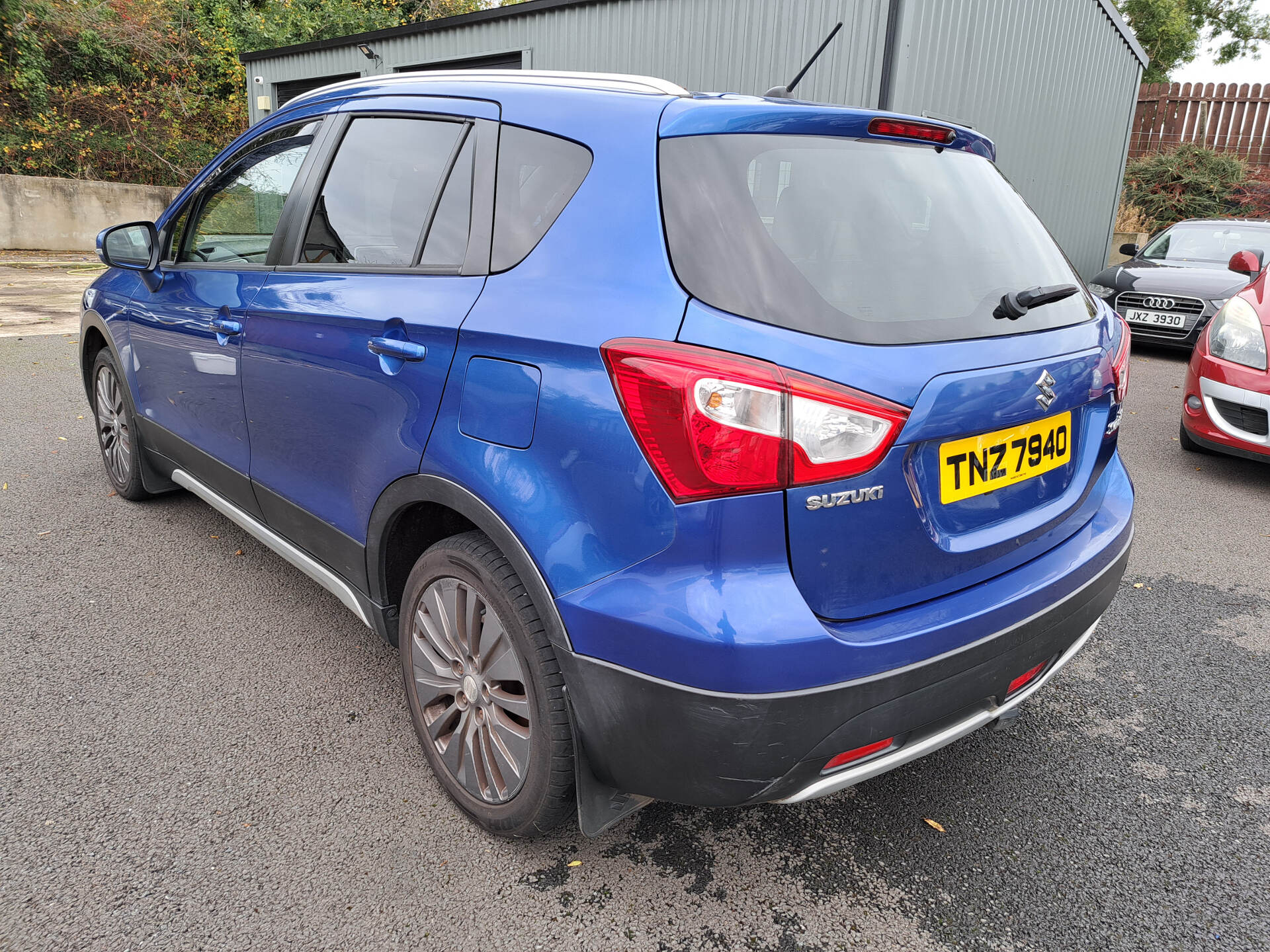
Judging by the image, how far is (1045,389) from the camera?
1.83 metres

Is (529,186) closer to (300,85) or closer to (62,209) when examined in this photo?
(300,85)

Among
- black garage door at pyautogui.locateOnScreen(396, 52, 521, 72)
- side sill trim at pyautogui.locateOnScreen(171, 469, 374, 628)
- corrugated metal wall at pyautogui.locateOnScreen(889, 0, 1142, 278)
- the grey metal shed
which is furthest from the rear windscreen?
black garage door at pyautogui.locateOnScreen(396, 52, 521, 72)

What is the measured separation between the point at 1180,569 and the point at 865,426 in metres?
3.04

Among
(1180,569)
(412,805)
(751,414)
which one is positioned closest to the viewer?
(751,414)

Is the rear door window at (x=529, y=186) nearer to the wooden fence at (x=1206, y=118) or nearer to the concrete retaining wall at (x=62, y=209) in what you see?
the concrete retaining wall at (x=62, y=209)

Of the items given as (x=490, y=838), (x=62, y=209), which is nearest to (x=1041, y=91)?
(x=490, y=838)

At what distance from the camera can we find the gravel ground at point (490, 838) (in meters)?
1.82

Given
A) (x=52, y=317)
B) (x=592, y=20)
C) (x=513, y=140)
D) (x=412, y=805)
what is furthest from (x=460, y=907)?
(x=592, y=20)

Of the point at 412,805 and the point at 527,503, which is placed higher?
the point at 527,503

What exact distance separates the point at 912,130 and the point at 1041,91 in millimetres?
11061

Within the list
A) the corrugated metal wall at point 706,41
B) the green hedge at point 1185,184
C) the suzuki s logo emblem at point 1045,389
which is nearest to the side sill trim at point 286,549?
the suzuki s logo emblem at point 1045,389

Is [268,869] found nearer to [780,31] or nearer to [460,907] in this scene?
[460,907]

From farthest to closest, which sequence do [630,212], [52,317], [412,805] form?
[52,317] < [412,805] < [630,212]

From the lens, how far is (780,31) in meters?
9.50
